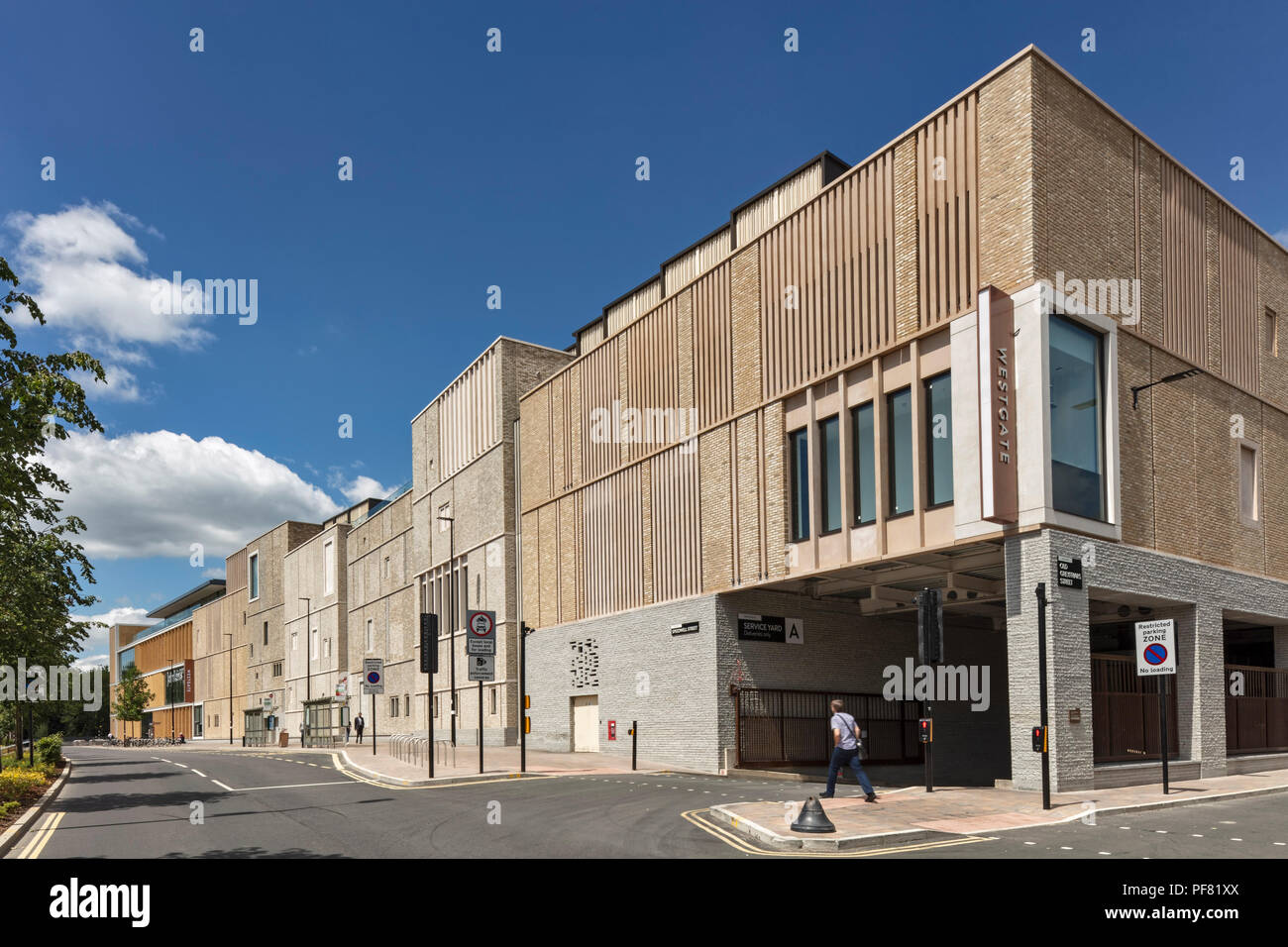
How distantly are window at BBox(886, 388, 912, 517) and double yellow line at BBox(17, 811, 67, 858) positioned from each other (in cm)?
1800

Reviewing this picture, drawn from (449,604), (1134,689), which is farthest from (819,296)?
(449,604)

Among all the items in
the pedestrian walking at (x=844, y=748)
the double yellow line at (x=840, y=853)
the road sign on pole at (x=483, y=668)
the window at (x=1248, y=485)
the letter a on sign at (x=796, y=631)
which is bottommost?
the double yellow line at (x=840, y=853)

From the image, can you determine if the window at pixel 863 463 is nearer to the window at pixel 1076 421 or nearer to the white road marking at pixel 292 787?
the window at pixel 1076 421

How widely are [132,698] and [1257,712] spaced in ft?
383

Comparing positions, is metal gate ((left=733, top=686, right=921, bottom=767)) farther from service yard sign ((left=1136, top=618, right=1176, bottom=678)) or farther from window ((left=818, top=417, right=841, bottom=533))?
service yard sign ((left=1136, top=618, right=1176, bottom=678))

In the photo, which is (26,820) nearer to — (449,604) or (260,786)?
(260,786)

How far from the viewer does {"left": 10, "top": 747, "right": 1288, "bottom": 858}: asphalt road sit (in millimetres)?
12984

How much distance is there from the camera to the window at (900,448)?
938 inches

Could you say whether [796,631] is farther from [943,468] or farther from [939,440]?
[939,440]

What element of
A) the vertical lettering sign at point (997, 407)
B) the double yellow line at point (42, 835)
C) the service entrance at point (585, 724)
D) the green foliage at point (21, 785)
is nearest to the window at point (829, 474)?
the vertical lettering sign at point (997, 407)

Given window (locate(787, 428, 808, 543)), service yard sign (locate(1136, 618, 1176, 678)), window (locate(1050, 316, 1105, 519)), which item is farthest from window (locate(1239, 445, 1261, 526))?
window (locate(787, 428, 808, 543))

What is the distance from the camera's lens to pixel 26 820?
1786 centimetres

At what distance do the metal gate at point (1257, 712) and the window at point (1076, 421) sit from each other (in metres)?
9.63

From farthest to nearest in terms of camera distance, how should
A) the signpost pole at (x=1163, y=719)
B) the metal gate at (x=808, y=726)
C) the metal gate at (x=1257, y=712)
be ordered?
the metal gate at (x=808, y=726)
the metal gate at (x=1257, y=712)
the signpost pole at (x=1163, y=719)
